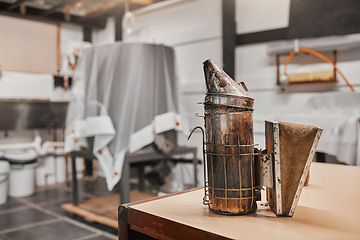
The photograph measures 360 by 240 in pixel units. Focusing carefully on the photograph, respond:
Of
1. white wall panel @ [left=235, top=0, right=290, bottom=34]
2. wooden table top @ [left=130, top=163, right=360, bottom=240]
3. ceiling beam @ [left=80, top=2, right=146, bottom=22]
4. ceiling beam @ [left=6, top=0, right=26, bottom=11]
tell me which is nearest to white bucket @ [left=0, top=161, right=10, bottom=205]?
ceiling beam @ [left=6, top=0, right=26, bottom=11]

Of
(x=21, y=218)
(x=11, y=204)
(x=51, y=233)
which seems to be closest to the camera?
(x=51, y=233)

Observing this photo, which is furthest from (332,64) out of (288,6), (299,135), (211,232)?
(211,232)

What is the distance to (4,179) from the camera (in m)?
3.88

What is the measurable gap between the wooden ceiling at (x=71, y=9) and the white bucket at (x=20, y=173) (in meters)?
1.89

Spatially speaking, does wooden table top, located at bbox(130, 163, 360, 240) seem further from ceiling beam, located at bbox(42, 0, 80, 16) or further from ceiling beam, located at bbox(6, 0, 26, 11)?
ceiling beam, located at bbox(6, 0, 26, 11)

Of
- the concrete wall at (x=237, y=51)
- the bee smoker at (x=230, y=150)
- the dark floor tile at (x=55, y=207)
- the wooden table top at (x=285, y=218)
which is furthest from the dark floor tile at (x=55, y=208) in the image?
the bee smoker at (x=230, y=150)

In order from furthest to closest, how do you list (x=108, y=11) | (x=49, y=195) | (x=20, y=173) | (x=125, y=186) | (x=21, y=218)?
(x=108, y=11) < (x=49, y=195) < (x=20, y=173) < (x=21, y=218) < (x=125, y=186)

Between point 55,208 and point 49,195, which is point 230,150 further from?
point 49,195

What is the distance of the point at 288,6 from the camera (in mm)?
3336

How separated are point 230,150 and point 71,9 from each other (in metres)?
4.91

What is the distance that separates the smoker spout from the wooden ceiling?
3720 mm

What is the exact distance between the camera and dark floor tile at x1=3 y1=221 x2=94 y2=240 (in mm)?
2826

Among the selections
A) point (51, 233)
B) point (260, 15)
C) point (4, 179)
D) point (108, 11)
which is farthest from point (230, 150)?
point (108, 11)

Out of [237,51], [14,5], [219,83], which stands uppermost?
[14,5]
